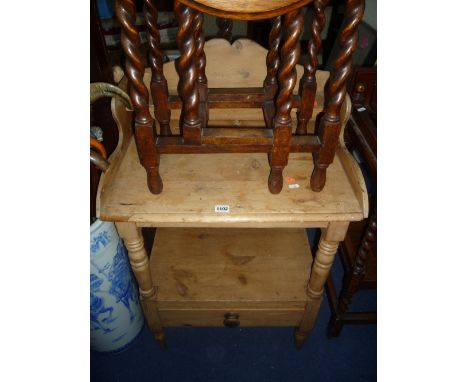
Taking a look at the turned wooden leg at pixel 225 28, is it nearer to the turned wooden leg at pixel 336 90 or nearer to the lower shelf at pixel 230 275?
the turned wooden leg at pixel 336 90

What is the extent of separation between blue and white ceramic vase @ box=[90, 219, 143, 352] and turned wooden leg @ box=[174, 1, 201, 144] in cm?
45

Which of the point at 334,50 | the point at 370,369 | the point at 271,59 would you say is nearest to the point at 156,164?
the point at 271,59

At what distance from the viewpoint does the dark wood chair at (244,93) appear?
2.04 ft

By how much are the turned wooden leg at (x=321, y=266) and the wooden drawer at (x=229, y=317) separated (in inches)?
1.5

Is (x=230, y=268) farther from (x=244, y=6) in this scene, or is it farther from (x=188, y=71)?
(x=244, y=6)

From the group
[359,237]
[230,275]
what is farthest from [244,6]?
[359,237]

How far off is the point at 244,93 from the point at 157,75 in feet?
0.86

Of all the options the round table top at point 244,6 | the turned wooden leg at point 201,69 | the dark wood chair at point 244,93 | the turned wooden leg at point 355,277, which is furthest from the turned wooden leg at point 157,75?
the turned wooden leg at point 355,277

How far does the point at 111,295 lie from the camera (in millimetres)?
1165

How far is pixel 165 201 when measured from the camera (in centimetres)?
89

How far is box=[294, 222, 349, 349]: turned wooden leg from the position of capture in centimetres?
92

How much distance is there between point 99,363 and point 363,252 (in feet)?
3.73

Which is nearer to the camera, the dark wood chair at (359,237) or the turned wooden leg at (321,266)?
the turned wooden leg at (321,266)

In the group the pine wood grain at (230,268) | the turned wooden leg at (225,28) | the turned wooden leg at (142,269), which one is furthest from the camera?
the turned wooden leg at (225,28)
